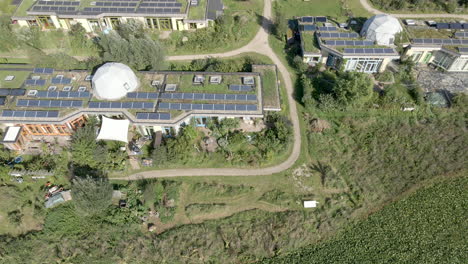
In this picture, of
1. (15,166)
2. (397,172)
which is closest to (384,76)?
(397,172)

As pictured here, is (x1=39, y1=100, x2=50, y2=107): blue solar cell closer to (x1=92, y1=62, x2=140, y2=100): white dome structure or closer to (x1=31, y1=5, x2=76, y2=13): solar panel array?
(x1=92, y1=62, x2=140, y2=100): white dome structure

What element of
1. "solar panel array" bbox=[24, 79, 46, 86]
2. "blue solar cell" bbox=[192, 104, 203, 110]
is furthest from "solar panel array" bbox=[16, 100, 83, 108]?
"blue solar cell" bbox=[192, 104, 203, 110]

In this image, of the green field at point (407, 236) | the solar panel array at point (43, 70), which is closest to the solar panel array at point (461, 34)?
the green field at point (407, 236)

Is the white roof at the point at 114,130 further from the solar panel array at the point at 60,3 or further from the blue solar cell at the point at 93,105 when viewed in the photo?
the solar panel array at the point at 60,3

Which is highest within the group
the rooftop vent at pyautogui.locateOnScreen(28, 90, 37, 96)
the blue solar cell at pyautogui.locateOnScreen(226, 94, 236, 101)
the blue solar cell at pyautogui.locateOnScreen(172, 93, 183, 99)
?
the blue solar cell at pyautogui.locateOnScreen(226, 94, 236, 101)

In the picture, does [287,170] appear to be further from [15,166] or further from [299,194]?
[15,166]

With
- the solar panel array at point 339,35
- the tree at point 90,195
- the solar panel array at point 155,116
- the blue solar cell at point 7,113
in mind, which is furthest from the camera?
the solar panel array at point 339,35

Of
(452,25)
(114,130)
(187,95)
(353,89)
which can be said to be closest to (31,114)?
(114,130)
